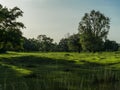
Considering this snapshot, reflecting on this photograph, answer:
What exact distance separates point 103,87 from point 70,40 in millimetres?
132578

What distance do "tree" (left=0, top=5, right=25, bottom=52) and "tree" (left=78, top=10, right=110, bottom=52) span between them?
51580 mm

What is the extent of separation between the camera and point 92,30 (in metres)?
121

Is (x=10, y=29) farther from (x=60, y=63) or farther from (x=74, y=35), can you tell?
(x=74, y=35)

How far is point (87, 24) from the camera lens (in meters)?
122

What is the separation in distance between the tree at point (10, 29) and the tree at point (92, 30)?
51.6m

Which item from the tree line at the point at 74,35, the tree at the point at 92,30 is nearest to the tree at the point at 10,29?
the tree line at the point at 74,35

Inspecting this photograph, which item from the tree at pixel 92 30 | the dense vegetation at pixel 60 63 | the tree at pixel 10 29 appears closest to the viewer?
the dense vegetation at pixel 60 63

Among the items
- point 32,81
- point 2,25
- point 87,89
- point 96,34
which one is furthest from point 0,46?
point 96,34

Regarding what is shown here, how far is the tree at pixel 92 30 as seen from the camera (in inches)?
4654

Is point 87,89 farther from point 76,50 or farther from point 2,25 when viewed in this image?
point 76,50

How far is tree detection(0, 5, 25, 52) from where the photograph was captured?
67125mm

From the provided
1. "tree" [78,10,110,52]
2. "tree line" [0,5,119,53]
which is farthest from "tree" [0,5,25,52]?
"tree" [78,10,110,52]

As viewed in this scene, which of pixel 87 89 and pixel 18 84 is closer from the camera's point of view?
pixel 87 89

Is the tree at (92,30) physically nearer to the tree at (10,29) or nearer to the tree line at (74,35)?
the tree line at (74,35)
